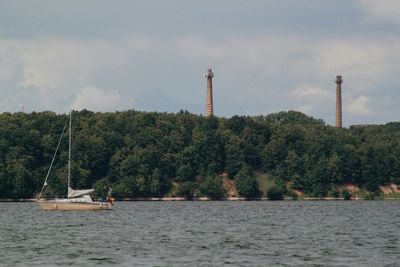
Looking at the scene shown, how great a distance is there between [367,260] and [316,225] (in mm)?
44263

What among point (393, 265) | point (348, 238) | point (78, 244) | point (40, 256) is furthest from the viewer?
point (348, 238)

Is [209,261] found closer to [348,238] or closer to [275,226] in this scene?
[348,238]

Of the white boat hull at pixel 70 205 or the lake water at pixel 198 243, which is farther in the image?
the white boat hull at pixel 70 205

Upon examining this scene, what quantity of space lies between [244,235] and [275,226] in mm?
17452

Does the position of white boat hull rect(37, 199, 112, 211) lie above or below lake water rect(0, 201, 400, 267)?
above

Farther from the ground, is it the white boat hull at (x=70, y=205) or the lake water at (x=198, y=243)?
the white boat hull at (x=70, y=205)

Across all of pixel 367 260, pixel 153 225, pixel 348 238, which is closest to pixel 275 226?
pixel 153 225

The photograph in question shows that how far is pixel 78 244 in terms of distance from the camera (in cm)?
8019

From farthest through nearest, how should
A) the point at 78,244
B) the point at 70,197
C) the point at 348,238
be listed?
1. the point at 70,197
2. the point at 348,238
3. the point at 78,244

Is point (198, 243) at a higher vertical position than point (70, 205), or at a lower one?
lower

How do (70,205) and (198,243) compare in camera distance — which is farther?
(70,205)

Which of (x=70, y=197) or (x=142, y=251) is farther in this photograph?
(x=70, y=197)

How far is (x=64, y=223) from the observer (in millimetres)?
115125

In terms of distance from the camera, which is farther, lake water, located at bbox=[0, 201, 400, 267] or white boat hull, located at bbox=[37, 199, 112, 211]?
white boat hull, located at bbox=[37, 199, 112, 211]
